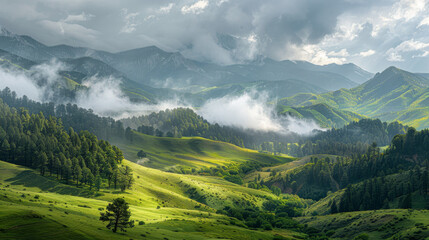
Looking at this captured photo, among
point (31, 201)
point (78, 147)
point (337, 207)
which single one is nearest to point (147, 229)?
point (31, 201)

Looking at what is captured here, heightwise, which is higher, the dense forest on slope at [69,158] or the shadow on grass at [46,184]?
the dense forest on slope at [69,158]

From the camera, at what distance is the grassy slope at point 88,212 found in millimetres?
54622

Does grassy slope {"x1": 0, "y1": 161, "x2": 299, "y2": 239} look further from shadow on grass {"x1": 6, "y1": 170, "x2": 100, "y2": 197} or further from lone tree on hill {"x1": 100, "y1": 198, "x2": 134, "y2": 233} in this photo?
lone tree on hill {"x1": 100, "y1": 198, "x2": 134, "y2": 233}

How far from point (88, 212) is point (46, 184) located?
66982mm

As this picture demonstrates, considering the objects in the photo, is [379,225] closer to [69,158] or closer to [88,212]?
[88,212]

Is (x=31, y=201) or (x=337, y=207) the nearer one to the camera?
(x=31, y=201)

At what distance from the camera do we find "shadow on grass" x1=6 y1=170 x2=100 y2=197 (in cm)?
12862

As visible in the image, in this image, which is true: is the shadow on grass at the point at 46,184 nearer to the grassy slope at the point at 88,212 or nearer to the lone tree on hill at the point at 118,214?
the grassy slope at the point at 88,212

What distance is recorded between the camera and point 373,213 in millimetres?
136500

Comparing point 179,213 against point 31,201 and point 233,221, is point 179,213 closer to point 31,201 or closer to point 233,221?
point 233,221

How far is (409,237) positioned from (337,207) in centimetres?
10081

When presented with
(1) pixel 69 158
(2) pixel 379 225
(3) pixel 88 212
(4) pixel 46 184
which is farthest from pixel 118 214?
(1) pixel 69 158

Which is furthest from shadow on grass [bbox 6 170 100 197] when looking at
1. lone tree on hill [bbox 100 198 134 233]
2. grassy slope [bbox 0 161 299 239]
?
lone tree on hill [bbox 100 198 134 233]

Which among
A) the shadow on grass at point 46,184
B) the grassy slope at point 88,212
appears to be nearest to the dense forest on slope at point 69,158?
the shadow on grass at point 46,184
